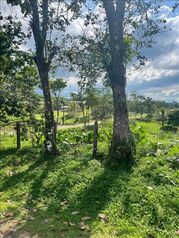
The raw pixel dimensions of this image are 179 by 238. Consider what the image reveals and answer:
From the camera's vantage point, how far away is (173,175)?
10406 mm

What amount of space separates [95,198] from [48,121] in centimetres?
688

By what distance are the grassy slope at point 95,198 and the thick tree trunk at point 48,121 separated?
2.10 m

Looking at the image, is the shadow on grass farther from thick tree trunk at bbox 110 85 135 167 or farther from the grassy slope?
thick tree trunk at bbox 110 85 135 167

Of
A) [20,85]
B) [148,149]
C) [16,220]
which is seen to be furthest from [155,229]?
[20,85]

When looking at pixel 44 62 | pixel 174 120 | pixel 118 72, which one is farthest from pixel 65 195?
pixel 174 120

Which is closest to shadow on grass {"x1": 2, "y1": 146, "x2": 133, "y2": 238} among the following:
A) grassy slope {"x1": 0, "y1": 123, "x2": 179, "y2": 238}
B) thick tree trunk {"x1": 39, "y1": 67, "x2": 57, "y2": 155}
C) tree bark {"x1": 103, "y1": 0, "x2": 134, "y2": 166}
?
grassy slope {"x1": 0, "y1": 123, "x2": 179, "y2": 238}

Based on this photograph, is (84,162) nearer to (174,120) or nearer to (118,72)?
(118,72)

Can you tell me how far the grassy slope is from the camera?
25.3 ft

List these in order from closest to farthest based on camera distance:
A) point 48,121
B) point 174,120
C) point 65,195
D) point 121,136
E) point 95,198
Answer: point 95,198 < point 65,195 < point 121,136 < point 48,121 < point 174,120

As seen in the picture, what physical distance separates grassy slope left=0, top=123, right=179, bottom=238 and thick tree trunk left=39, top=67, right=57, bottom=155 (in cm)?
210

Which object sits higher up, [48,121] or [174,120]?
[48,121]

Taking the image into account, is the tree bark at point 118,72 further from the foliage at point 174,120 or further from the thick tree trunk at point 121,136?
the foliage at point 174,120

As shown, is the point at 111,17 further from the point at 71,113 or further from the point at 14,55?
the point at 71,113

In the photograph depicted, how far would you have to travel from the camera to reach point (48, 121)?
15.4 m
